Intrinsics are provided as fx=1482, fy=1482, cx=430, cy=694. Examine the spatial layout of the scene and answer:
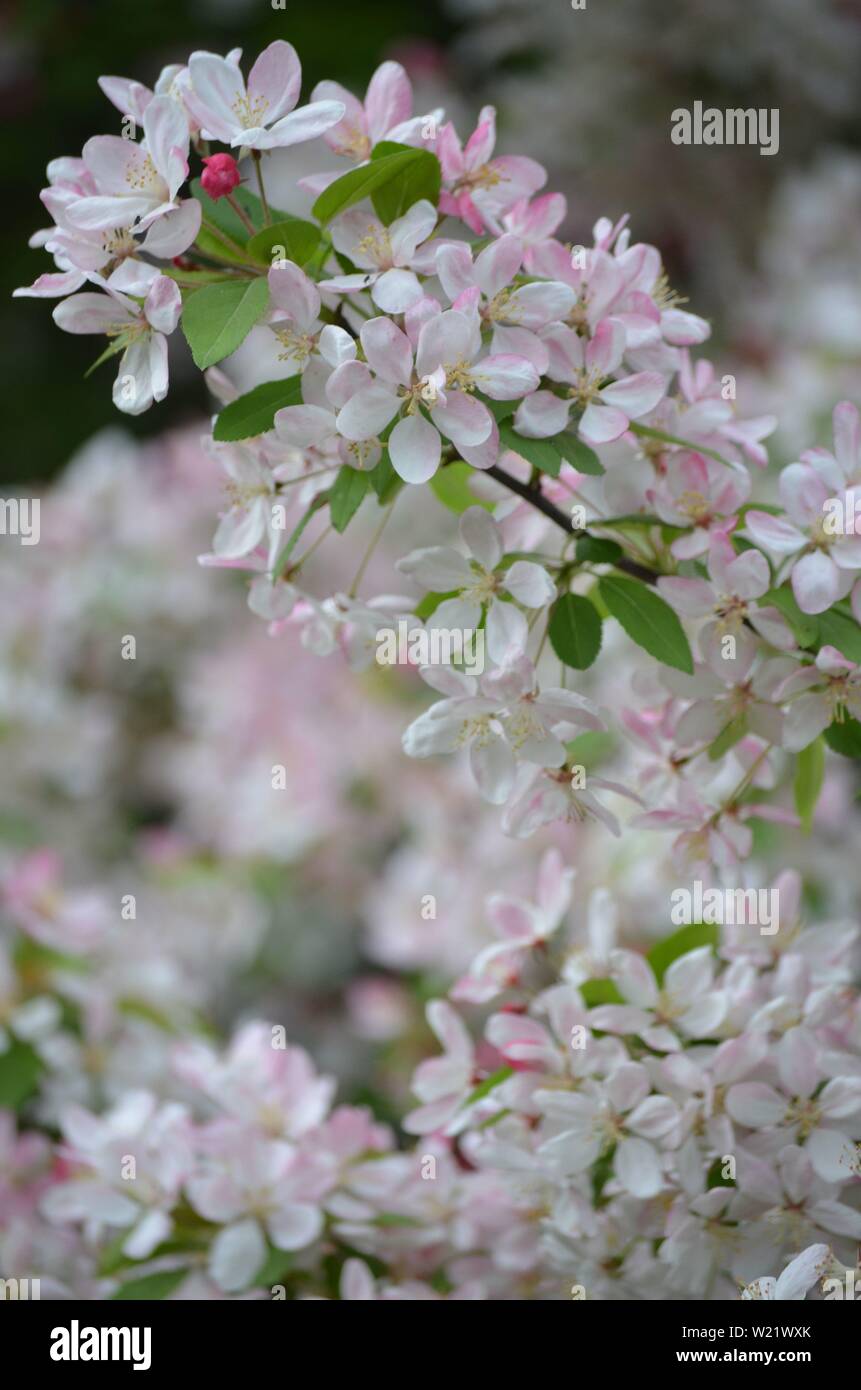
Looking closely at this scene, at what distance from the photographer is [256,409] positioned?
50 centimetres

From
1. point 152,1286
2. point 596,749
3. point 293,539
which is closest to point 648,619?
A: point 293,539

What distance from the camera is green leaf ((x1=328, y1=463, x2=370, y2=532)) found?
1.62 ft

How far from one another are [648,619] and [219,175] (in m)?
0.21

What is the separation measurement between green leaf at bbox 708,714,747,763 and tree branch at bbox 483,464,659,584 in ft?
0.20

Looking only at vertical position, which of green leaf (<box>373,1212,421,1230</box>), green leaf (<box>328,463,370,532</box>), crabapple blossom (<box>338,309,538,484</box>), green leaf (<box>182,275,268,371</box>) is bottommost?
green leaf (<box>373,1212,421,1230</box>)

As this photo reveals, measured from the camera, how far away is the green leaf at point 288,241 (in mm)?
490

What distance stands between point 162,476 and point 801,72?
0.82 m

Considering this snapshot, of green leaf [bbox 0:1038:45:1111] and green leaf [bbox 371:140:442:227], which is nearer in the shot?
green leaf [bbox 371:140:442:227]

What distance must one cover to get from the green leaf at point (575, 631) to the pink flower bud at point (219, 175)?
0.60 ft

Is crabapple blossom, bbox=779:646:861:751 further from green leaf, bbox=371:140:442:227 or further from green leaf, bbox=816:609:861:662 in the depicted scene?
green leaf, bbox=371:140:442:227

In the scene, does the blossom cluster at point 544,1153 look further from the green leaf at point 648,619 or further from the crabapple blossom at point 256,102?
the crabapple blossom at point 256,102

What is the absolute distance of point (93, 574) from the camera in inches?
55.2

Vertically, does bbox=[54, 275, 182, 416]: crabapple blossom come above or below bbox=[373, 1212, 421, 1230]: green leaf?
above

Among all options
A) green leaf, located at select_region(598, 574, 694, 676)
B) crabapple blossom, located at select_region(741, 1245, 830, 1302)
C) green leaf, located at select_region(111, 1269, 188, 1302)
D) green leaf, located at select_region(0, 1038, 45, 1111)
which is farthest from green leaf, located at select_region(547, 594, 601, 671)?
green leaf, located at select_region(0, 1038, 45, 1111)
